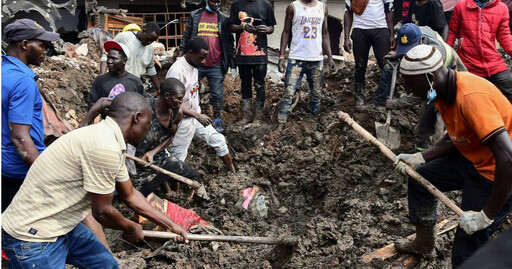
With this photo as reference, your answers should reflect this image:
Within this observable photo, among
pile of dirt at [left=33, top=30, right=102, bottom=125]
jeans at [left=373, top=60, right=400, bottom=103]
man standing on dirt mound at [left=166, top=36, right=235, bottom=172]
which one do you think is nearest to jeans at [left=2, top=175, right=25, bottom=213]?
man standing on dirt mound at [left=166, top=36, right=235, bottom=172]

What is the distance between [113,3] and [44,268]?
38.7 ft

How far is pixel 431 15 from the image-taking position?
679cm

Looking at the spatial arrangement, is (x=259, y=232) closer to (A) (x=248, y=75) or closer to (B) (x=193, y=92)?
(B) (x=193, y=92)

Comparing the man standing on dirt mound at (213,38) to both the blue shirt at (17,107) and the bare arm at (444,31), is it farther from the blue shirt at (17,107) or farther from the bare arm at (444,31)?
the blue shirt at (17,107)

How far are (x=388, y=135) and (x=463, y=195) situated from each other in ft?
9.82

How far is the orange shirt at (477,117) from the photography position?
3225 millimetres

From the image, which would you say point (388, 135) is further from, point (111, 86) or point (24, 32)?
point (24, 32)

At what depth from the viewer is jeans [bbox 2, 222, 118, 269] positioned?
10.6ft

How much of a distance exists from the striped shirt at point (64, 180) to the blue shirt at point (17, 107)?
759mm

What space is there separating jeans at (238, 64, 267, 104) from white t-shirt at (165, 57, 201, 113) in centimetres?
146

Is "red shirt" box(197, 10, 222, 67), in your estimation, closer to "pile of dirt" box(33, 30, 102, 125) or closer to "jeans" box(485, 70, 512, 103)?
"pile of dirt" box(33, 30, 102, 125)

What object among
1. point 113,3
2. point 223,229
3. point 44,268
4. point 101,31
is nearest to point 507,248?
point 44,268

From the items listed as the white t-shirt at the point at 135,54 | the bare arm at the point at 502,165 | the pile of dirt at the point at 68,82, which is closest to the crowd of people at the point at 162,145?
the bare arm at the point at 502,165

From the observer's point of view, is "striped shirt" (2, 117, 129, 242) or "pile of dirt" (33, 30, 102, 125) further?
"pile of dirt" (33, 30, 102, 125)
